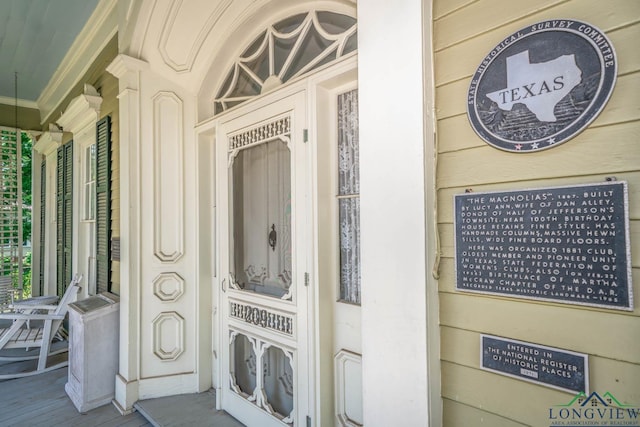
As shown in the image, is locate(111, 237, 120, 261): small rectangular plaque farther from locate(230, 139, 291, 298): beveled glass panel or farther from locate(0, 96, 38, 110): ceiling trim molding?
locate(0, 96, 38, 110): ceiling trim molding

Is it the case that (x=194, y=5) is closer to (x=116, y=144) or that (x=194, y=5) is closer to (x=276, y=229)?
(x=116, y=144)

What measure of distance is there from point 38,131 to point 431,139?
728 centimetres

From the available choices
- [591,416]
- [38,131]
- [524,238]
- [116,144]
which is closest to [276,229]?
[524,238]

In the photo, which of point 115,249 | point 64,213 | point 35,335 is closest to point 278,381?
point 115,249

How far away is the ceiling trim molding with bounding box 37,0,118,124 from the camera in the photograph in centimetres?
347

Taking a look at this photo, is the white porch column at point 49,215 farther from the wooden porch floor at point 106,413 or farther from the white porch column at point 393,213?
the white porch column at point 393,213

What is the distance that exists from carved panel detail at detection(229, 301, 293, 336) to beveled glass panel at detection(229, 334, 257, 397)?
182mm

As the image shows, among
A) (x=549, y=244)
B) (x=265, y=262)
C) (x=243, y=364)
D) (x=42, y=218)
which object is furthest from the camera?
(x=42, y=218)

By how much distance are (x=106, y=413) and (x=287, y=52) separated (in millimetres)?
3066

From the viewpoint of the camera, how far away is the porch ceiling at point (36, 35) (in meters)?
3.44

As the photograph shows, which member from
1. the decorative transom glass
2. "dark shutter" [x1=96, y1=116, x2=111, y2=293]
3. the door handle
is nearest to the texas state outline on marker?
the decorative transom glass

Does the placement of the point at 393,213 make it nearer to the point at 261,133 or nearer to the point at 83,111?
the point at 261,133

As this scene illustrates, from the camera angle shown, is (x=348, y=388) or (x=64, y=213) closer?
(x=348, y=388)

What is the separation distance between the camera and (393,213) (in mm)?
1266
